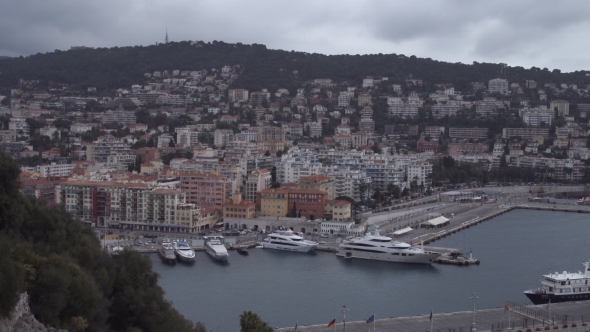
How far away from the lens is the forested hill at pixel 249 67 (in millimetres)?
50844

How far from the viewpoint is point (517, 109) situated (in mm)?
45062

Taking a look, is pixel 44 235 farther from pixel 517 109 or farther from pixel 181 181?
pixel 517 109

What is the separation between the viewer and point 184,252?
15992 mm

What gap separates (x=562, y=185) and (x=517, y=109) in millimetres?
15224

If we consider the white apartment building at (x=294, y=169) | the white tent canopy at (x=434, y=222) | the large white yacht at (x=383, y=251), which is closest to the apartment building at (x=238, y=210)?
the large white yacht at (x=383, y=251)

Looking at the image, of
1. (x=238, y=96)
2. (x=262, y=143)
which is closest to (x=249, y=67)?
(x=238, y=96)

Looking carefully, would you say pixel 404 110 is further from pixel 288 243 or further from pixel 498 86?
pixel 288 243

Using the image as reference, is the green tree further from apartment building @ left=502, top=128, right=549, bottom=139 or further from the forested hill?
the forested hill

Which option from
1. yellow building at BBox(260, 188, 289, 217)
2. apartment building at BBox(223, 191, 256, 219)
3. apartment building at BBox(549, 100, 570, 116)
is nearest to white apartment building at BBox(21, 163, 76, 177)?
apartment building at BBox(223, 191, 256, 219)

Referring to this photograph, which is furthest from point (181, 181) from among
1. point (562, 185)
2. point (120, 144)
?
point (562, 185)

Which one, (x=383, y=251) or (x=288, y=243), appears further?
(x=288, y=243)

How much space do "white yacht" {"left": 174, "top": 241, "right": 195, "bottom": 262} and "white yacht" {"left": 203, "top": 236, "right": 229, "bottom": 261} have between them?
1.34 feet

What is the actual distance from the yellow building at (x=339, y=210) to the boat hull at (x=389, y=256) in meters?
3.44

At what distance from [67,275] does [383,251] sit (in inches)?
427
